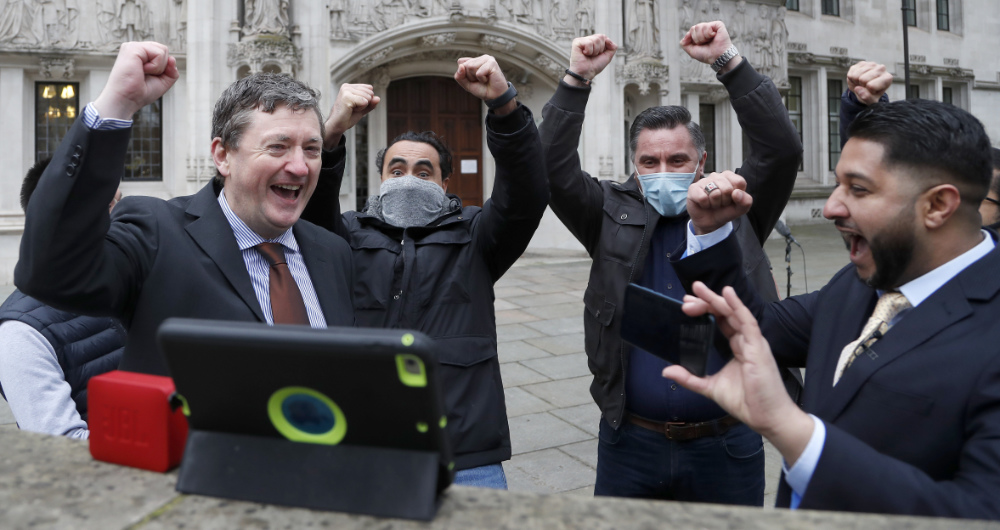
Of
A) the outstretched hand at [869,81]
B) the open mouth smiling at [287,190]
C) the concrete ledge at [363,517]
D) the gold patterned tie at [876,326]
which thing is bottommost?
the concrete ledge at [363,517]

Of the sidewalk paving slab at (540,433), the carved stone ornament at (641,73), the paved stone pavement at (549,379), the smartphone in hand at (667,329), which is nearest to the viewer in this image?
the smartphone in hand at (667,329)

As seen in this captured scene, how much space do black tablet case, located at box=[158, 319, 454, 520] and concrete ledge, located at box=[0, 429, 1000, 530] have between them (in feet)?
0.08

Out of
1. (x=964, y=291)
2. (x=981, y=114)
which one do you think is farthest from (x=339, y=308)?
(x=981, y=114)

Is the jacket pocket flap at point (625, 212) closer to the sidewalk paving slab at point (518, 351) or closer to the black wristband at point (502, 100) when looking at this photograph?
the black wristband at point (502, 100)

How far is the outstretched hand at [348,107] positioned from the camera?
2396 millimetres

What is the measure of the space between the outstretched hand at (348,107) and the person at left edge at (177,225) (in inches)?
10.7

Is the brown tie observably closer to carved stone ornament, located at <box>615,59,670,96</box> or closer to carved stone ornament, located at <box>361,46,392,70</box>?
carved stone ornament, located at <box>361,46,392,70</box>

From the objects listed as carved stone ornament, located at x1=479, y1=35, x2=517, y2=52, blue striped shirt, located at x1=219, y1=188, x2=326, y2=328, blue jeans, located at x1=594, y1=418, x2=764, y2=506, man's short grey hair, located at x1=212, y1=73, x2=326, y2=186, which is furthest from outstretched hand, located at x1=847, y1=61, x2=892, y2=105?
carved stone ornament, located at x1=479, y1=35, x2=517, y2=52

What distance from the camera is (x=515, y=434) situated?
503 centimetres

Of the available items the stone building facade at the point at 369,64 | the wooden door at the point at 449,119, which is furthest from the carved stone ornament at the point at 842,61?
the wooden door at the point at 449,119

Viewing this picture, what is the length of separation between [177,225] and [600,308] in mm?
1534

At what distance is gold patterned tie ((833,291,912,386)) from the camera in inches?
61.5

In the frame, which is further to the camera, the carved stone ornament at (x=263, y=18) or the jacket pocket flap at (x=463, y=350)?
the carved stone ornament at (x=263, y=18)

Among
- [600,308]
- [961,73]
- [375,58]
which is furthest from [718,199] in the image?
[961,73]
